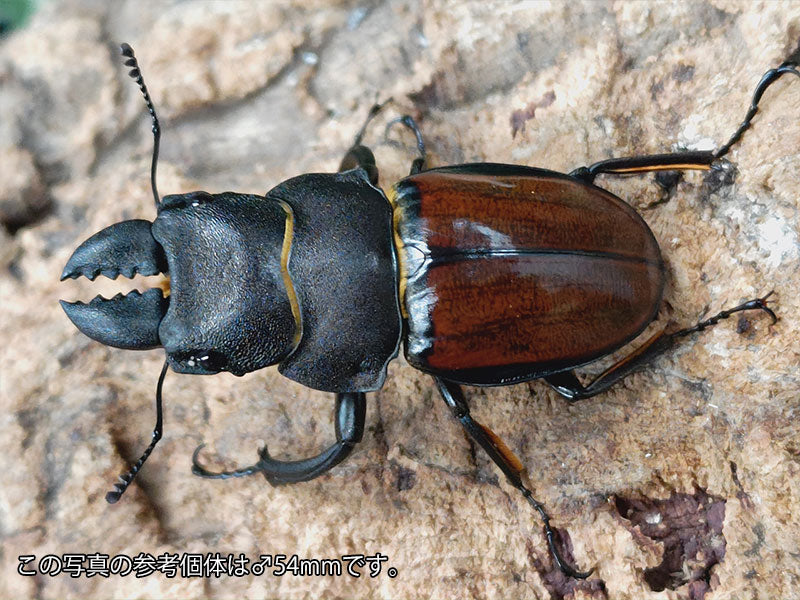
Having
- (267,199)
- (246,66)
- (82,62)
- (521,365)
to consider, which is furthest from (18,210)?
(521,365)

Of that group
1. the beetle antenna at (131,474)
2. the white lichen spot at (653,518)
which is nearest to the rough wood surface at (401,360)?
the white lichen spot at (653,518)

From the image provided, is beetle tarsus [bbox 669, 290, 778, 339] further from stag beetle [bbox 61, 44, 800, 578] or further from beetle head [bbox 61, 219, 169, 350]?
beetle head [bbox 61, 219, 169, 350]

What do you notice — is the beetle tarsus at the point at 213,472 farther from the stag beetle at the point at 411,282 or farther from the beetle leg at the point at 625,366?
the beetle leg at the point at 625,366

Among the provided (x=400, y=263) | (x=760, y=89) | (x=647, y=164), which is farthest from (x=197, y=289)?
(x=760, y=89)

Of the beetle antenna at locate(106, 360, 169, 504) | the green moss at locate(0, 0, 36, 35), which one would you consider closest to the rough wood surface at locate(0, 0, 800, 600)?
the beetle antenna at locate(106, 360, 169, 504)

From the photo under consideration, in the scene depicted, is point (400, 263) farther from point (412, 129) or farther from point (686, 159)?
point (686, 159)

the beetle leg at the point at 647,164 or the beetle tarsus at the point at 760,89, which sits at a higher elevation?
the beetle tarsus at the point at 760,89

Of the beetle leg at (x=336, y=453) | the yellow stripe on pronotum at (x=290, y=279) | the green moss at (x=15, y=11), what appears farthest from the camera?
the green moss at (x=15, y=11)

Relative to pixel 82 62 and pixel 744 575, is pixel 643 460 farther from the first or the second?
pixel 82 62
